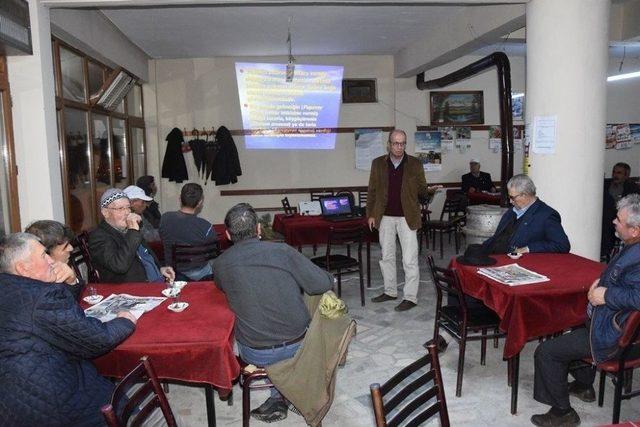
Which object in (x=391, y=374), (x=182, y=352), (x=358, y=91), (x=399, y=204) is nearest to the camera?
(x=182, y=352)

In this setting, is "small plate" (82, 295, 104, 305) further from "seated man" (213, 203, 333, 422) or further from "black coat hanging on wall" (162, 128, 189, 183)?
"black coat hanging on wall" (162, 128, 189, 183)

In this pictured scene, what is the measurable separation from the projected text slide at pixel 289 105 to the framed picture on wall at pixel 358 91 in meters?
0.12

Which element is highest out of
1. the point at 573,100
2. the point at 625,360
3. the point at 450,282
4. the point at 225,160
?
the point at 573,100

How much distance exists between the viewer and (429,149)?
902cm

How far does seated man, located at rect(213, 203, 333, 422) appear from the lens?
2.35 metres

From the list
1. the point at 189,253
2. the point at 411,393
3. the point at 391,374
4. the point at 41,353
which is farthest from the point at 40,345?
the point at 391,374

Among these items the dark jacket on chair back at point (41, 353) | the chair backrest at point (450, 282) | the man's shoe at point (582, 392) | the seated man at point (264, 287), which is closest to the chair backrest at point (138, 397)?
the dark jacket on chair back at point (41, 353)

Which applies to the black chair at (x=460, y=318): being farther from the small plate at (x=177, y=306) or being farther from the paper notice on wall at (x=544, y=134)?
the paper notice on wall at (x=544, y=134)

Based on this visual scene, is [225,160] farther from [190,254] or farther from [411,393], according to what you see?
[411,393]

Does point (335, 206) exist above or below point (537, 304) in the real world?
above

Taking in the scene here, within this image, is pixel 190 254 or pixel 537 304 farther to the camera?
pixel 190 254

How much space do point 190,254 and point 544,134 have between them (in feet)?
10.4

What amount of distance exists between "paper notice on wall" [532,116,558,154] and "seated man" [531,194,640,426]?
1.85m

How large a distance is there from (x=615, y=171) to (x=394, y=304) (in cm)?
346
